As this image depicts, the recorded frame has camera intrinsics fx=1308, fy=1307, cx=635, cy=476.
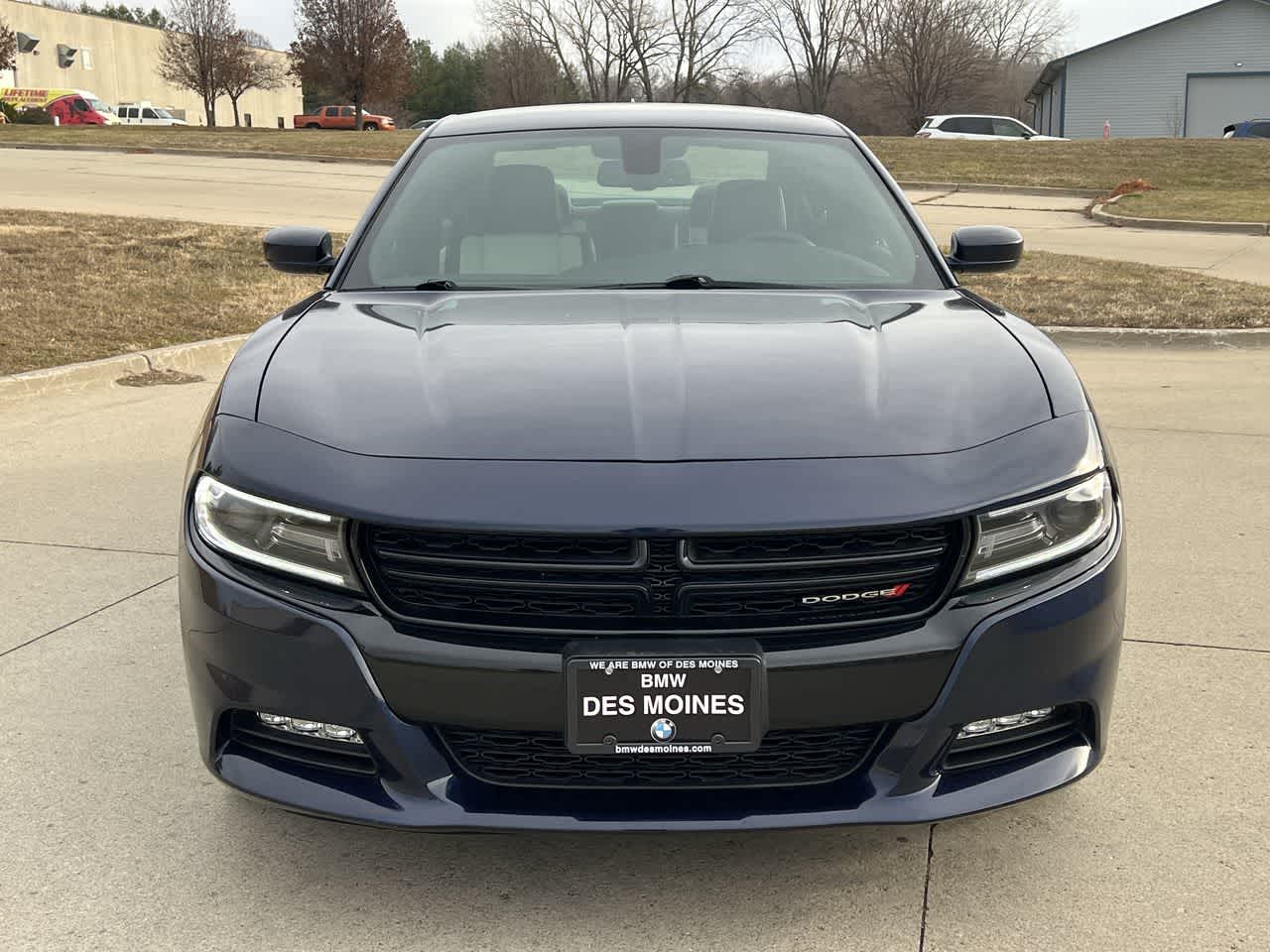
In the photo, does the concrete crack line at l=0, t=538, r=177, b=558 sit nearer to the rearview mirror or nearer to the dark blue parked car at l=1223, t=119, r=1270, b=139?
the rearview mirror

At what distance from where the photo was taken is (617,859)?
2.67m

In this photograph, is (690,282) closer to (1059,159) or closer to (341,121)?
(1059,159)

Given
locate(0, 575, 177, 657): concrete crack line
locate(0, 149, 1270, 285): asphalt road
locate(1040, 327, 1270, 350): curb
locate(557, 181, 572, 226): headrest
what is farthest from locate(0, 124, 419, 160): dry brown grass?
locate(557, 181, 572, 226): headrest

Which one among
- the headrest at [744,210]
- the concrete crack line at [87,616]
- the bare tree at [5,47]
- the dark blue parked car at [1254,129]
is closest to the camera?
the headrest at [744,210]

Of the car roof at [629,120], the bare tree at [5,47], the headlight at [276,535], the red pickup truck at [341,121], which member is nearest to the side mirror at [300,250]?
the car roof at [629,120]

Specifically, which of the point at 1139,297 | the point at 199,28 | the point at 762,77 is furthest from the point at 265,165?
the point at 762,77

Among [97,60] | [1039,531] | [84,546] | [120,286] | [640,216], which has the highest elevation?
[97,60]

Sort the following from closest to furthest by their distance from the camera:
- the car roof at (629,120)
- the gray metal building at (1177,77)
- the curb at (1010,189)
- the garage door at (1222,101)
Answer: the car roof at (629,120), the curb at (1010,189), the gray metal building at (1177,77), the garage door at (1222,101)

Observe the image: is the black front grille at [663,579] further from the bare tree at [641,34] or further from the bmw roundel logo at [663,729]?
the bare tree at [641,34]

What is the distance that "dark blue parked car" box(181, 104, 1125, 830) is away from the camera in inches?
86.7

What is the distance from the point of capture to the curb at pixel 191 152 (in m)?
27.1

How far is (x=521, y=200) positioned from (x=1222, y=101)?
46864 mm

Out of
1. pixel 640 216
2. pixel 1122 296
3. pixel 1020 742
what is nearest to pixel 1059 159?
pixel 1122 296

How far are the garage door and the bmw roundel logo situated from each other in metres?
47.5
